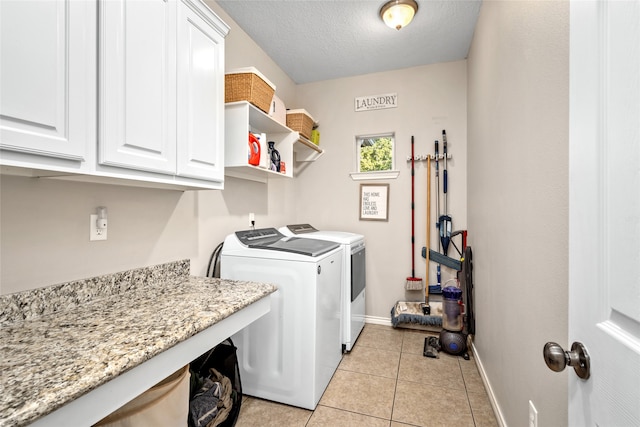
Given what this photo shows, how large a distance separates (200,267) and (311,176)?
180cm

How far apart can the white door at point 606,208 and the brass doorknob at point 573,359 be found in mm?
17

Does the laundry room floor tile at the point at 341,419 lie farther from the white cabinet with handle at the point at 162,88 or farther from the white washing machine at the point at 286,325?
the white cabinet with handle at the point at 162,88

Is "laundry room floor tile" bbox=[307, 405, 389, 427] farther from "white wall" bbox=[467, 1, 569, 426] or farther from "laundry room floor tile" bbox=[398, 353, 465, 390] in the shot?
"white wall" bbox=[467, 1, 569, 426]

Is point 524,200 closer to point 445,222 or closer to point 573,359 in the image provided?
point 573,359

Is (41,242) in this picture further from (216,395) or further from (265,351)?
(265,351)

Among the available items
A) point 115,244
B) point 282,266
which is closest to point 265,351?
point 282,266

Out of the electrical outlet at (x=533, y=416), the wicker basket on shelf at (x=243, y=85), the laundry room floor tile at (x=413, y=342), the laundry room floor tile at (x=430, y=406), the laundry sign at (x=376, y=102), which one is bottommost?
the laundry room floor tile at (x=430, y=406)

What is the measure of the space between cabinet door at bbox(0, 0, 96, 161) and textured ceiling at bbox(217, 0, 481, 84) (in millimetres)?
1580

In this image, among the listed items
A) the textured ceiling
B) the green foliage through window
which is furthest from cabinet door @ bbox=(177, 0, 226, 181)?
the green foliage through window

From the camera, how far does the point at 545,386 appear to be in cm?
106

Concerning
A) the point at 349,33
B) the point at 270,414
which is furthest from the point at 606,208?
the point at 349,33

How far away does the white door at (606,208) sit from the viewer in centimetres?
43

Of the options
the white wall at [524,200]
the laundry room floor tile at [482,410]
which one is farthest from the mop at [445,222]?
the laundry room floor tile at [482,410]

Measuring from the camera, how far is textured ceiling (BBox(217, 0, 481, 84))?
2201 mm
